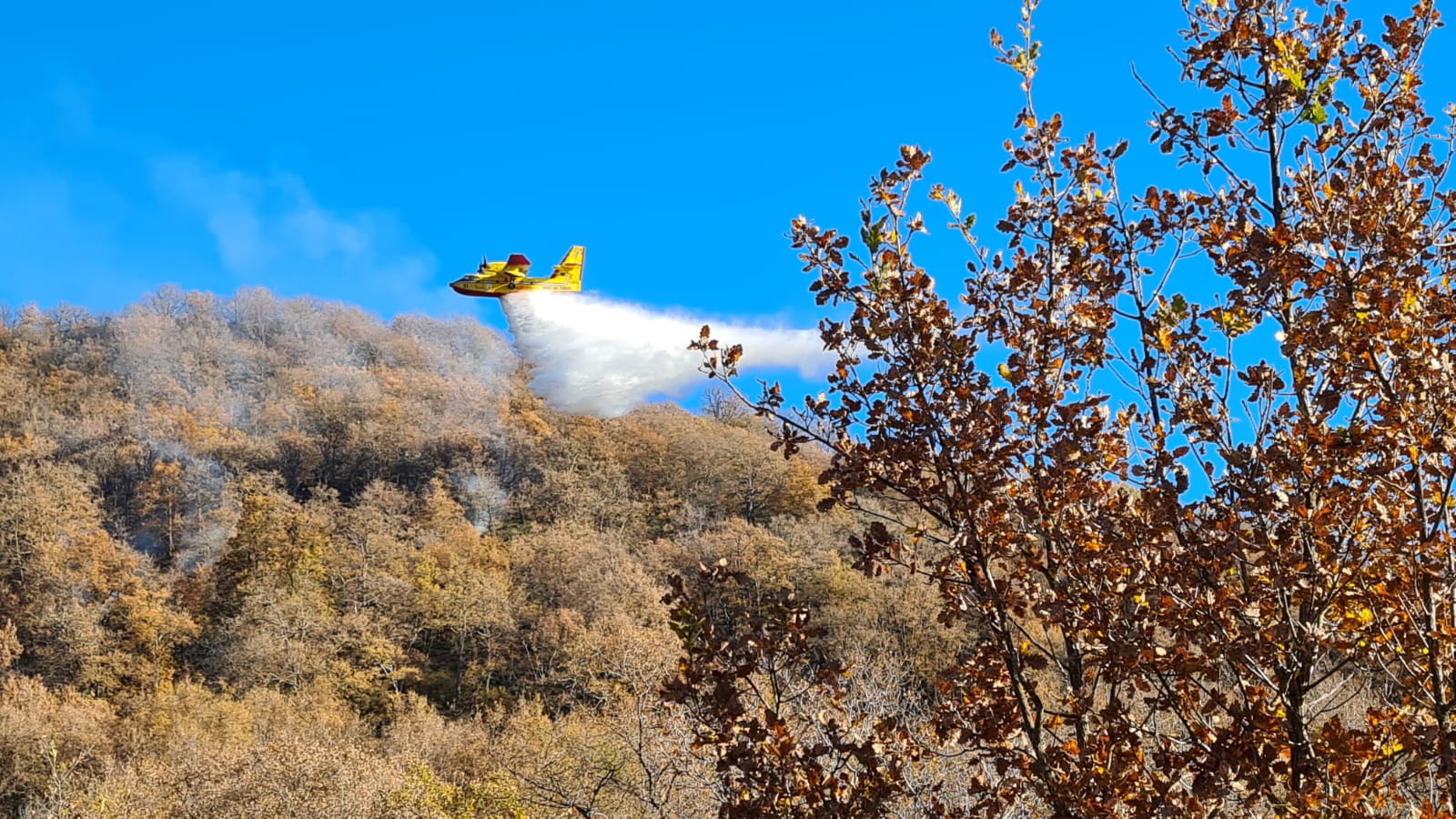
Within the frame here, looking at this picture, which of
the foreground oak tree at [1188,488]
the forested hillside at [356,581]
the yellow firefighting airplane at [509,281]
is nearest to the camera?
the foreground oak tree at [1188,488]

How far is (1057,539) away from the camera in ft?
13.9

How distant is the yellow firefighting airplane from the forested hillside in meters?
10.0

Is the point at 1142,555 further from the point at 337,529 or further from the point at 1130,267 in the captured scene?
the point at 337,529

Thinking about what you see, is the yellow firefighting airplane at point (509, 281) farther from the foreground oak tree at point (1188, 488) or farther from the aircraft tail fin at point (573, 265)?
the foreground oak tree at point (1188, 488)

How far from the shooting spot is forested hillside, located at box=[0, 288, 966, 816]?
29.0m

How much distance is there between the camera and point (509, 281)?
3856 centimetres

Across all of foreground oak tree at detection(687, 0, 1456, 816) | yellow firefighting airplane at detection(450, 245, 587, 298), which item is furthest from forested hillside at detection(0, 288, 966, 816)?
yellow firefighting airplane at detection(450, 245, 587, 298)

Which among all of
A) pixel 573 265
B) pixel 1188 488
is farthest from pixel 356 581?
pixel 1188 488

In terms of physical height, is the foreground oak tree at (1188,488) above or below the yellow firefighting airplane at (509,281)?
below

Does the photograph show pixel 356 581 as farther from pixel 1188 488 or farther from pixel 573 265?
pixel 1188 488

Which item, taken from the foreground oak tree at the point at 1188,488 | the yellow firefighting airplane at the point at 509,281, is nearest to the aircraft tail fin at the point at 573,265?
the yellow firefighting airplane at the point at 509,281

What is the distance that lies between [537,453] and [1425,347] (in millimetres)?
81379

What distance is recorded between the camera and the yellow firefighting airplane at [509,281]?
38.0m

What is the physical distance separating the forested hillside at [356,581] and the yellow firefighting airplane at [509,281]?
10.0 metres
